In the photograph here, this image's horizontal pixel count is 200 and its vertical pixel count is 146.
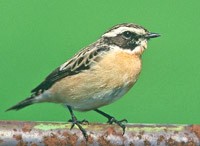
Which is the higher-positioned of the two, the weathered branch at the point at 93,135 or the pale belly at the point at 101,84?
the pale belly at the point at 101,84

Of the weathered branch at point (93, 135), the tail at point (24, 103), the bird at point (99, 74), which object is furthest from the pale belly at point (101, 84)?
the weathered branch at point (93, 135)

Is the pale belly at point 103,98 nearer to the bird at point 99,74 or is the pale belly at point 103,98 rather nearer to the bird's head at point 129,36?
the bird at point 99,74

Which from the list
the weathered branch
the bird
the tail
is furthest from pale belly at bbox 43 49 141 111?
the weathered branch

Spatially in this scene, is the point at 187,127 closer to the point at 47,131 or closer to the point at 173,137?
the point at 173,137

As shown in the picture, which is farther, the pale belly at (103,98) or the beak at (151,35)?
the beak at (151,35)

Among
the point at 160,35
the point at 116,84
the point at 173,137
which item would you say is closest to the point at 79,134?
the point at 173,137

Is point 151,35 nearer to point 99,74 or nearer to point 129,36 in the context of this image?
point 129,36

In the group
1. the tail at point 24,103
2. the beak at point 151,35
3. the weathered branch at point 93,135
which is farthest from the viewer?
the tail at point 24,103
